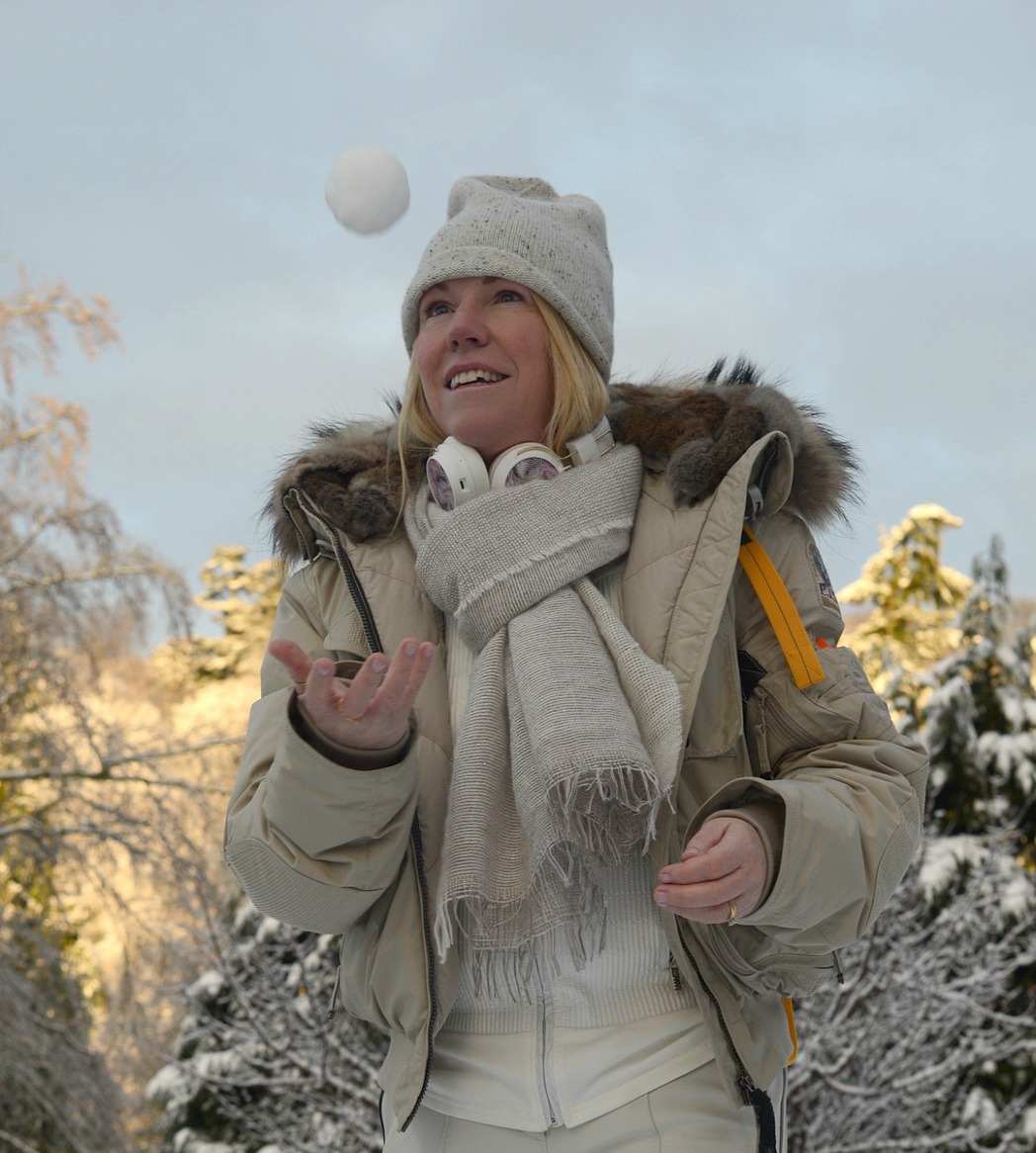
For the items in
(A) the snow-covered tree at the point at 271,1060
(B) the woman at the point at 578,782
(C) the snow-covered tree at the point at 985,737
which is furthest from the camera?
(C) the snow-covered tree at the point at 985,737

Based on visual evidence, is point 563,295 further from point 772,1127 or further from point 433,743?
point 772,1127

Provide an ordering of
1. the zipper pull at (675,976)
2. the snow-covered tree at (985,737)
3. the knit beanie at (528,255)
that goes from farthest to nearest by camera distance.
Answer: the snow-covered tree at (985,737)
the knit beanie at (528,255)
the zipper pull at (675,976)

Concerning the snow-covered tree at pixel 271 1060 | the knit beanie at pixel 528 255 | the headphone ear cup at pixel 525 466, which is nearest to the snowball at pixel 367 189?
the knit beanie at pixel 528 255

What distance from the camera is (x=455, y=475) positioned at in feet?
6.27

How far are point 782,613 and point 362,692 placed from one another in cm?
62

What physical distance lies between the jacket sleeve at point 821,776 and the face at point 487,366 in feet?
1.41

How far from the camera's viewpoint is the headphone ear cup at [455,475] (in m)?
1.91

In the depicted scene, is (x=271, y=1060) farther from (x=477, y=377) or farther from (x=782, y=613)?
(x=782, y=613)

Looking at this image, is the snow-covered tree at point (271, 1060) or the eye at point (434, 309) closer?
the eye at point (434, 309)

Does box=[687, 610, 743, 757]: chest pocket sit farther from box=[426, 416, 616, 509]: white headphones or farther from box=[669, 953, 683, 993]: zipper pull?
box=[426, 416, 616, 509]: white headphones

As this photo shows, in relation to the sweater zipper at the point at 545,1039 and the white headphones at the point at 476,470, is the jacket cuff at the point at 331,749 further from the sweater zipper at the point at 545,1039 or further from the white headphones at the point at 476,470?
the white headphones at the point at 476,470

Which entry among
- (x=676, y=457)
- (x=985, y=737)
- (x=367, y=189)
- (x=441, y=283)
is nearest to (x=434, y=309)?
(x=441, y=283)

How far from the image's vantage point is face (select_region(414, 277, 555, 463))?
1.97 metres

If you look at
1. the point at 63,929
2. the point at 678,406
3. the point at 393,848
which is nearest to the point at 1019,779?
the point at 678,406
